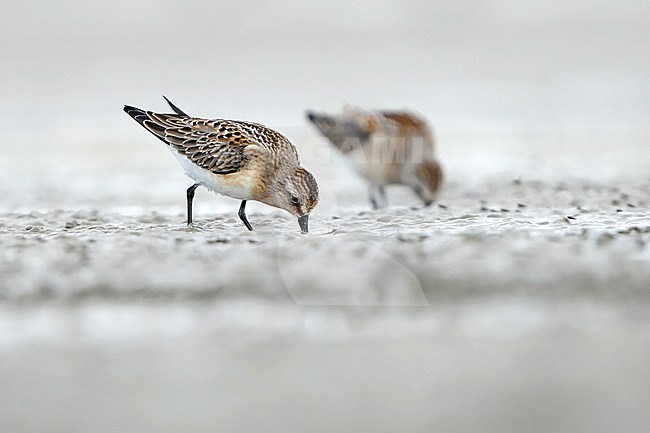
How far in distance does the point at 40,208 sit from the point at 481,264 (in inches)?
136

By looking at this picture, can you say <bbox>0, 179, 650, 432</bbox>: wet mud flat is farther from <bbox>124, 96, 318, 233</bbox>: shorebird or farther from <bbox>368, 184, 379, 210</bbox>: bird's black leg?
<bbox>368, 184, 379, 210</bbox>: bird's black leg

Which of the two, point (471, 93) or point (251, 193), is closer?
point (251, 193)

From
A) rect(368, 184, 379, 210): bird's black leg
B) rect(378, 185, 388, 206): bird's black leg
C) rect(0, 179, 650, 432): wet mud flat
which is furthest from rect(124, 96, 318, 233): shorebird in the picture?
rect(378, 185, 388, 206): bird's black leg

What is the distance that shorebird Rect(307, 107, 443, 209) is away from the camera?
306 inches

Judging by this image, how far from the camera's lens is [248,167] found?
5840 millimetres

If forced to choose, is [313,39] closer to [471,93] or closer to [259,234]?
[471,93]

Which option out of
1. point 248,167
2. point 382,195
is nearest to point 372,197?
point 382,195

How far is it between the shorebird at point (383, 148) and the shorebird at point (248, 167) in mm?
1785

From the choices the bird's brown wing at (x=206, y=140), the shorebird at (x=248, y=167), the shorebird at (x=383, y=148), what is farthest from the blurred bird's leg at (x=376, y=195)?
the bird's brown wing at (x=206, y=140)

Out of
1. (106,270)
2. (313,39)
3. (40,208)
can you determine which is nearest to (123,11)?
(313,39)

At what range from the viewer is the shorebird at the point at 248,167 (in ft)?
18.9

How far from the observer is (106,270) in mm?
4664

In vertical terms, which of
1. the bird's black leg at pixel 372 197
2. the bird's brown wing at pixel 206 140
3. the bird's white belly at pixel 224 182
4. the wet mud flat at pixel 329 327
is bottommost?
the wet mud flat at pixel 329 327

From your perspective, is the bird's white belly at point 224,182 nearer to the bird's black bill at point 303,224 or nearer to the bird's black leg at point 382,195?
the bird's black bill at point 303,224
